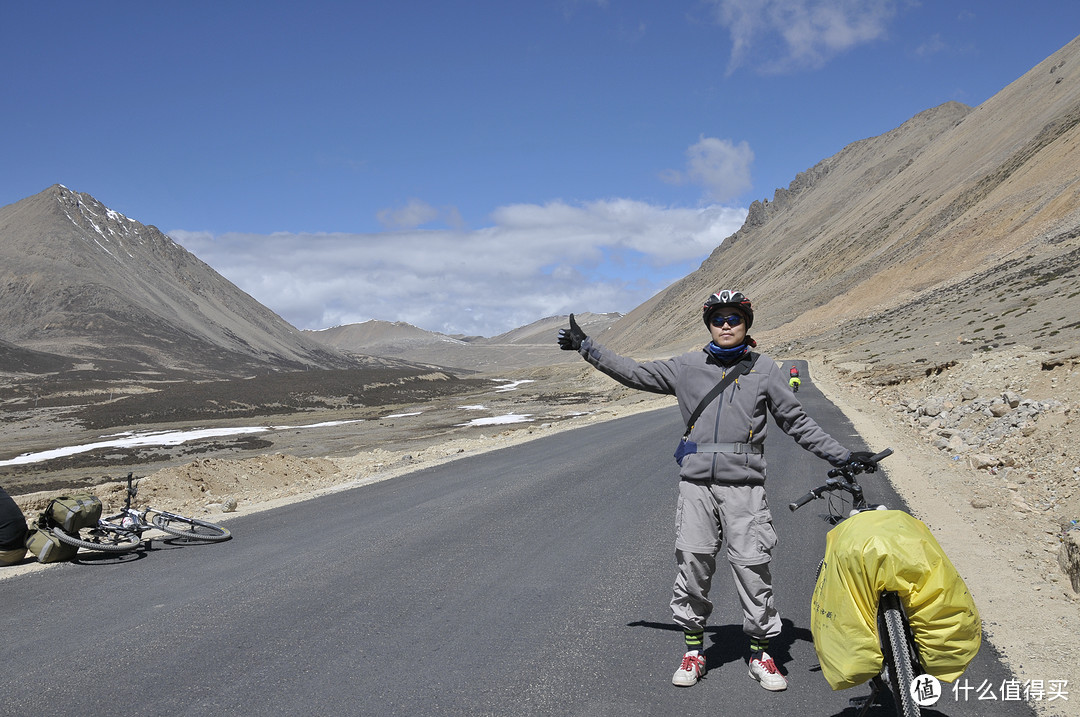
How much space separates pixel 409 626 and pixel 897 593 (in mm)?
3308

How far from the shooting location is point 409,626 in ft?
16.8

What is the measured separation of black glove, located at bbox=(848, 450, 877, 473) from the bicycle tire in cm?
720

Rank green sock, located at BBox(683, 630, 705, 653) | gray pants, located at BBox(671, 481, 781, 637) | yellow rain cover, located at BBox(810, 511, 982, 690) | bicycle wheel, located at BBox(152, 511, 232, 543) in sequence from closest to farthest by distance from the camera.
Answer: yellow rain cover, located at BBox(810, 511, 982, 690) → gray pants, located at BBox(671, 481, 781, 637) → green sock, located at BBox(683, 630, 705, 653) → bicycle wheel, located at BBox(152, 511, 232, 543)

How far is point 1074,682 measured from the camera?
4082 mm

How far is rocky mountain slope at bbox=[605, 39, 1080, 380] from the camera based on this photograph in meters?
40.0

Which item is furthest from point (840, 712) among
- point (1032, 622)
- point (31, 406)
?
point (31, 406)

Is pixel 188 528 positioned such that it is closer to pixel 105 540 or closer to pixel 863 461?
pixel 105 540

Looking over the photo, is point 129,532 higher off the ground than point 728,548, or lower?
lower

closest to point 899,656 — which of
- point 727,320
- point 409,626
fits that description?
point 727,320

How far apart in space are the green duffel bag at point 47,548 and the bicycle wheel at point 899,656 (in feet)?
24.8

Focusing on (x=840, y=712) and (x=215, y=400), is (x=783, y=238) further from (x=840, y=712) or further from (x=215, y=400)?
(x=840, y=712)

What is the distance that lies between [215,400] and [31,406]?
58.7ft

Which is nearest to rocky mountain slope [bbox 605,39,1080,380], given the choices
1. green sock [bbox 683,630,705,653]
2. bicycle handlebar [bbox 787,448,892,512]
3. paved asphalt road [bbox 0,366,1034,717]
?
paved asphalt road [bbox 0,366,1034,717]

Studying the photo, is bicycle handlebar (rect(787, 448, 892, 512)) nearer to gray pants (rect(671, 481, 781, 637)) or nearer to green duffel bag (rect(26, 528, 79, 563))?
gray pants (rect(671, 481, 781, 637))
